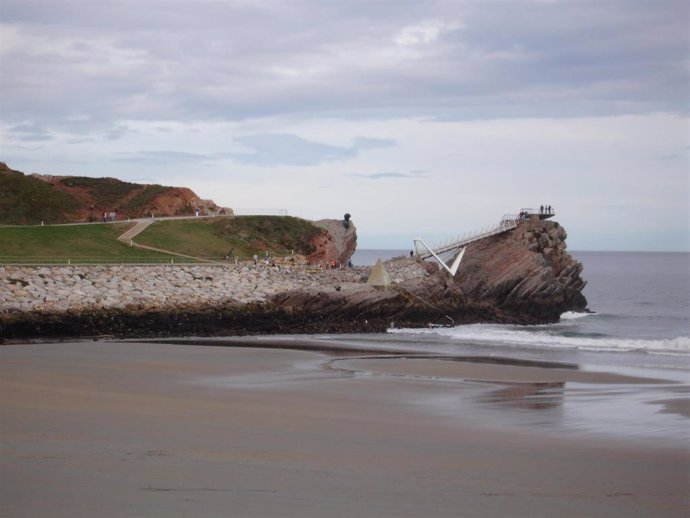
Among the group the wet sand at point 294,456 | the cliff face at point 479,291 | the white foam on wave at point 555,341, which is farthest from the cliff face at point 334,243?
the wet sand at point 294,456

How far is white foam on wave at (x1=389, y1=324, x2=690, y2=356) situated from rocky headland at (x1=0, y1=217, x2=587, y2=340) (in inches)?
131

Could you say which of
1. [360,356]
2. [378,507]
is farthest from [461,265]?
[378,507]

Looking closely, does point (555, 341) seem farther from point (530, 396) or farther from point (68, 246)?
point (68, 246)

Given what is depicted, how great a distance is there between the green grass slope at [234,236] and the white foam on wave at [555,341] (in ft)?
72.4

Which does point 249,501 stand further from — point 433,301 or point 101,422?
point 433,301

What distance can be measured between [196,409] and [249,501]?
23.0 feet

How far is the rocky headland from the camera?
121ft

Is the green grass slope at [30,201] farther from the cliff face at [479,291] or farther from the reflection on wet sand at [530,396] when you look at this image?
the reflection on wet sand at [530,396]

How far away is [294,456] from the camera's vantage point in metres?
12.9

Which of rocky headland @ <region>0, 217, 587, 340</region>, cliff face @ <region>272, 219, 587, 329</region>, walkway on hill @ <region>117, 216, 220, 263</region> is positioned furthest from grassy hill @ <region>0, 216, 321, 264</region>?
cliff face @ <region>272, 219, 587, 329</region>

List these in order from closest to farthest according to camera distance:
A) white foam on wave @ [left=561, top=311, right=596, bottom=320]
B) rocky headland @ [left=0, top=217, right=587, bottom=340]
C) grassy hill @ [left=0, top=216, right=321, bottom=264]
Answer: rocky headland @ [left=0, top=217, right=587, bottom=340] → grassy hill @ [left=0, top=216, right=321, bottom=264] → white foam on wave @ [left=561, top=311, right=596, bottom=320]

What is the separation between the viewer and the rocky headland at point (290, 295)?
3700cm

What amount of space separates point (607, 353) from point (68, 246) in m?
33.6

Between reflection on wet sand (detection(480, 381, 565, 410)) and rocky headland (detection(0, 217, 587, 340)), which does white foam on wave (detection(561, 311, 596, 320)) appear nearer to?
rocky headland (detection(0, 217, 587, 340))
